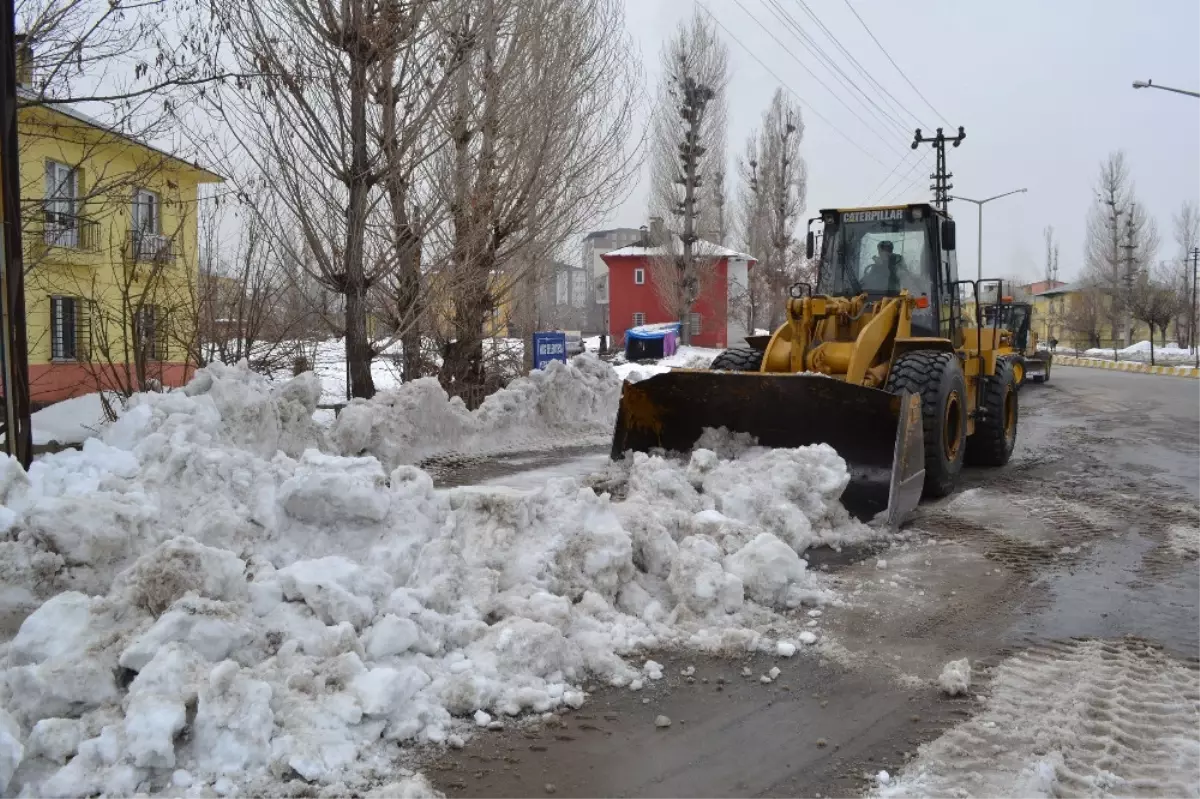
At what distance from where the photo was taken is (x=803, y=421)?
7.62 m

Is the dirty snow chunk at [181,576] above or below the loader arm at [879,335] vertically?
below

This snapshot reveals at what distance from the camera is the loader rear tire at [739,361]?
9430 millimetres

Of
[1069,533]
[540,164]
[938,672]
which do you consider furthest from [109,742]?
[540,164]

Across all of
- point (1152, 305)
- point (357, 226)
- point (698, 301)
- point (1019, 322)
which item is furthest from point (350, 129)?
point (1152, 305)

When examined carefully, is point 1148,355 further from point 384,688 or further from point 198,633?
point 198,633

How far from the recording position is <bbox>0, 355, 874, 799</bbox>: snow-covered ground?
10.7ft

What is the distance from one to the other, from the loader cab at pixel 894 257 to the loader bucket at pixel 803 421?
2.08 metres

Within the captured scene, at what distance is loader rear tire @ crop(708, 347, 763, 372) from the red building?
26.7 metres

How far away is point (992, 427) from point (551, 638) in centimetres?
716

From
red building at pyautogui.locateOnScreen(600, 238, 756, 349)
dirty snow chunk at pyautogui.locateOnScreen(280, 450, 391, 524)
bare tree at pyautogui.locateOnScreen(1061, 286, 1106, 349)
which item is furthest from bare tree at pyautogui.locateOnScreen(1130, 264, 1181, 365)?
dirty snow chunk at pyautogui.locateOnScreen(280, 450, 391, 524)

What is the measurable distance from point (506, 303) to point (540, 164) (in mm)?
2166

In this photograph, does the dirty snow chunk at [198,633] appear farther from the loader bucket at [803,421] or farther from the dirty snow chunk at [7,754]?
the loader bucket at [803,421]

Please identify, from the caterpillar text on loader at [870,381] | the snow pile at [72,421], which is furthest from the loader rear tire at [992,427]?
the snow pile at [72,421]

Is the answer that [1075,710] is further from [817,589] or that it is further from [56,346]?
[56,346]
